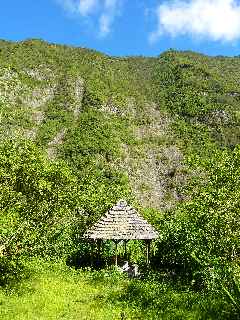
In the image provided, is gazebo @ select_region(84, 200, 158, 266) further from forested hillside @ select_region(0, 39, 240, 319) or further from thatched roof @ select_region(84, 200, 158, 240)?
forested hillside @ select_region(0, 39, 240, 319)

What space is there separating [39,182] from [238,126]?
6853cm

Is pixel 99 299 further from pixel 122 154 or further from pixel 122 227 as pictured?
pixel 122 154

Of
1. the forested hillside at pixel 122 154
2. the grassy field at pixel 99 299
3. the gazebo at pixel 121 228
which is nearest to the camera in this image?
the grassy field at pixel 99 299

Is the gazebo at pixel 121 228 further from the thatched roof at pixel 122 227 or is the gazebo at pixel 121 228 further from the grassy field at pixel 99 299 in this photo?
the grassy field at pixel 99 299

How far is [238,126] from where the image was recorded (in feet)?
304

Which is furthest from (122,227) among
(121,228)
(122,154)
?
(122,154)

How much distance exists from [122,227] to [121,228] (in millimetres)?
Result: 82

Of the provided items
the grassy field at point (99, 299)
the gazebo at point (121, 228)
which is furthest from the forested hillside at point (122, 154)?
the gazebo at point (121, 228)

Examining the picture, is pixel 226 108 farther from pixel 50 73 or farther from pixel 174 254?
pixel 174 254

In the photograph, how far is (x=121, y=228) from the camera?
2734cm

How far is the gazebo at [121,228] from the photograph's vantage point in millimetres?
27016

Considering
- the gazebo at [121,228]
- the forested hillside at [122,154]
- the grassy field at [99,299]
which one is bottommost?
the grassy field at [99,299]

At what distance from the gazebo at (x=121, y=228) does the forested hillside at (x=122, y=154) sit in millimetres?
1650

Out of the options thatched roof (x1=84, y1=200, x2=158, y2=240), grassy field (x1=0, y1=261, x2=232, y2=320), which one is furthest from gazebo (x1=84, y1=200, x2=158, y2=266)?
grassy field (x1=0, y1=261, x2=232, y2=320)
